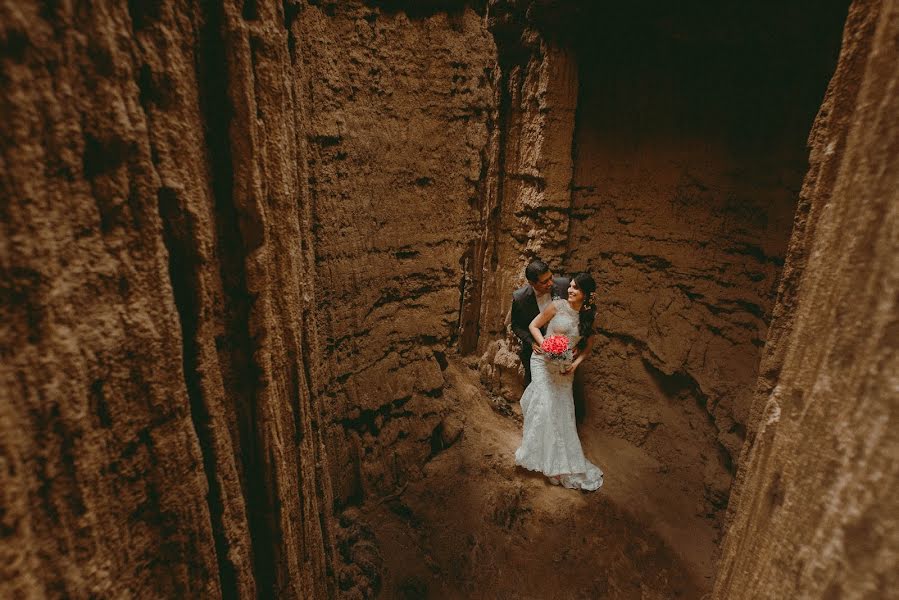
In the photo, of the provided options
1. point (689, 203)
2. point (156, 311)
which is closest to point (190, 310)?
point (156, 311)

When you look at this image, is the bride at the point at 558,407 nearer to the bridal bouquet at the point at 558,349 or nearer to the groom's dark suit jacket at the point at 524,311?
the bridal bouquet at the point at 558,349

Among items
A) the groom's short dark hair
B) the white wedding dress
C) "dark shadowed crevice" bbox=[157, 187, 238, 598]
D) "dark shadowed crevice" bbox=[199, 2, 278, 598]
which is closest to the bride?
the white wedding dress

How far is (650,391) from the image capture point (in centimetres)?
500

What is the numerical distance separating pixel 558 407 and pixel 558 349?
0.74m

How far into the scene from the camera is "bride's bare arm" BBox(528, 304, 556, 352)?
4.71 meters

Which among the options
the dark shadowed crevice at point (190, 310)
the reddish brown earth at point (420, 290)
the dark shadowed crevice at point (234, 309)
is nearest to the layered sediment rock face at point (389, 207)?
the reddish brown earth at point (420, 290)

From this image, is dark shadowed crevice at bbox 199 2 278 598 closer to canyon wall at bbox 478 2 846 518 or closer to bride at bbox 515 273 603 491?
bride at bbox 515 273 603 491

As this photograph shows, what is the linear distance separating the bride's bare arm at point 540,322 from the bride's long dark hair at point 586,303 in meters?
0.30

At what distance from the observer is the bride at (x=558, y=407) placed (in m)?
4.62

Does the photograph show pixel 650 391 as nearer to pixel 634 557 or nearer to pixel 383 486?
pixel 634 557

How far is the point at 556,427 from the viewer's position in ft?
15.8

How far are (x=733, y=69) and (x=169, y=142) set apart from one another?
15.5 ft

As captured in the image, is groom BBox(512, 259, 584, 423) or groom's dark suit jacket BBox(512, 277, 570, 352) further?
groom's dark suit jacket BBox(512, 277, 570, 352)

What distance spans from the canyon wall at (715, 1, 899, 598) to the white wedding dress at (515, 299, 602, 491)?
11.0ft
